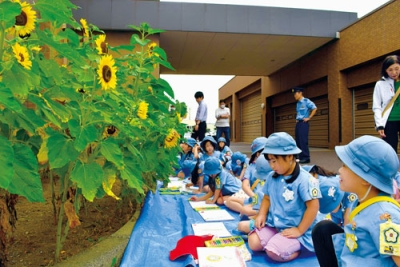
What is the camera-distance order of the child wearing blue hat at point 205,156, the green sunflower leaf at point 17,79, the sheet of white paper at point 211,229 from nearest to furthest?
the green sunflower leaf at point 17,79, the sheet of white paper at point 211,229, the child wearing blue hat at point 205,156

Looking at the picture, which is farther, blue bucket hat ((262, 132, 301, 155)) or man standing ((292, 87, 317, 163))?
man standing ((292, 87, 317, 163))

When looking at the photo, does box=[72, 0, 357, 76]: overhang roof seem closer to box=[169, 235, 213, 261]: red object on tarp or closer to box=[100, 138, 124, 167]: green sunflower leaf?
box=[169, 235, 213, 261]: red object on tarp

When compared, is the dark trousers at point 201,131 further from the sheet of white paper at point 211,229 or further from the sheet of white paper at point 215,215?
the sheet of white paper at point 211,229

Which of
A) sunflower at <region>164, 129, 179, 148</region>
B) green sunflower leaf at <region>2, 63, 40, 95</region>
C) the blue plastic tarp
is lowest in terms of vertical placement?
the blue plastic tarp

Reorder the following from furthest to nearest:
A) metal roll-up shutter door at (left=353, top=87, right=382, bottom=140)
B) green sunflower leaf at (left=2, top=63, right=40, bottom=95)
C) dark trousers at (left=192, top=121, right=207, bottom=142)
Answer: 1. metal roll-up shutter door at (left=353, top=87, right=382, bottom=140)
2. dark trousers at (left=192, top=121, right=207, bottom=142)
3. green sunflower leaf at (left=2, top=63, right=40, bottom=95)

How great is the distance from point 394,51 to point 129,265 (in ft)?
27.7

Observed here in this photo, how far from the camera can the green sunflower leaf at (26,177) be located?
1136 millimetres

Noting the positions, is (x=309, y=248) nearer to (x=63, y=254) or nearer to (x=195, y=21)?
(x=63, y=254)

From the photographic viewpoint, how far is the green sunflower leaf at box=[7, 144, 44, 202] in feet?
3.73

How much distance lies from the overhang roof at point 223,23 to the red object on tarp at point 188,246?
776 centimetres

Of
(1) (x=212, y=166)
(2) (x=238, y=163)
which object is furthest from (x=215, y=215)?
(2) (x=238, y=163)

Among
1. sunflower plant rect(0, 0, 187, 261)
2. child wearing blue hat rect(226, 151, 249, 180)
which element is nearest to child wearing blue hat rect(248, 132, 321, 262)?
sunflower plant rect(0, 0, 187, 261)

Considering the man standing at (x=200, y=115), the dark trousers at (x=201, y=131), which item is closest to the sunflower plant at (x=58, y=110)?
the man standing at (x=200, y=115)

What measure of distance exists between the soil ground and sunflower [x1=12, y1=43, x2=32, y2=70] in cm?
110
